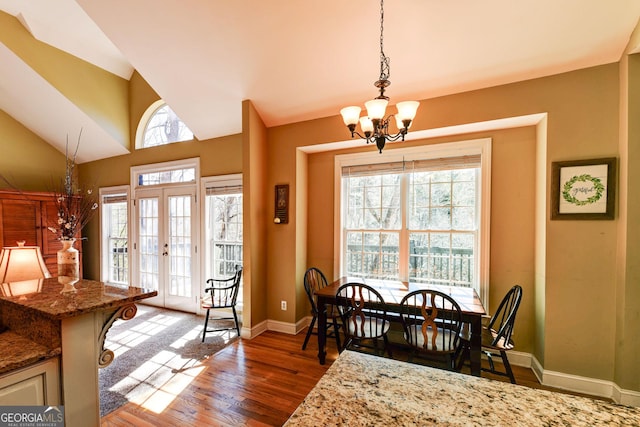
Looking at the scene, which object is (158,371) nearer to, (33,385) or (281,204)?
(33,385)

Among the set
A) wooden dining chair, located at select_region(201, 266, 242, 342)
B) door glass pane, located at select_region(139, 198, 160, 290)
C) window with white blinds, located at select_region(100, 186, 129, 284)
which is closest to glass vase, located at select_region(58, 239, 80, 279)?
wooden dining chair, located at select_region(201, 266, 242, 342)

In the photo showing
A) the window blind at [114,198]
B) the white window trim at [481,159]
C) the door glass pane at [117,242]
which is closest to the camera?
the white window trim at [481,159]

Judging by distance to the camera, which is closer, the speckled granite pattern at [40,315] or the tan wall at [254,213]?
the speckled granite pattern at [40,315]

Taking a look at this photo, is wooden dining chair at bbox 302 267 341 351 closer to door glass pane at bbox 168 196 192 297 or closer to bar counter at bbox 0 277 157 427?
bar counter at bbox 0 277 157 427

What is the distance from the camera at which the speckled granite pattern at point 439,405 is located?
0.70m

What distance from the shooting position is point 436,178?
123 inches

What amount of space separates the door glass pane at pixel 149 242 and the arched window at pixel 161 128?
1.03 m

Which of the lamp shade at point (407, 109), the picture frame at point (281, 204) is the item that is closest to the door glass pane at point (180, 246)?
the picture frame at point (281, 204)

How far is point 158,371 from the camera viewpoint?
2.59 m

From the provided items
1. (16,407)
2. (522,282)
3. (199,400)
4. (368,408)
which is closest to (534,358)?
(522,282)

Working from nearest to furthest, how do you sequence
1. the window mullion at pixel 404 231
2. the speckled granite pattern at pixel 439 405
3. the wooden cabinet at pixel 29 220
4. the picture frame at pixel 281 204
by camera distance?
the speckled granite pattern at pixel 439 405
the window mullion at pixel 404 231
the picture frame at pixel 281 204
the wooden cabinet at pixel 29 220

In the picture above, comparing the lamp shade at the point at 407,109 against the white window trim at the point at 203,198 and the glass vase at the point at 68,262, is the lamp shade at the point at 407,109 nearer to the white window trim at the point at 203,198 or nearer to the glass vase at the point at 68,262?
the glass vase at the point at 68,262

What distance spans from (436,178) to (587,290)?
1.64m

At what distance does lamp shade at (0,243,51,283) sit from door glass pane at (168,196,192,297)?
248cm
